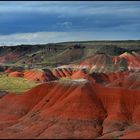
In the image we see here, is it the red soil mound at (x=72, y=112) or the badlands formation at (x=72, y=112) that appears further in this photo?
the red soil mound at (x=72, y=112)

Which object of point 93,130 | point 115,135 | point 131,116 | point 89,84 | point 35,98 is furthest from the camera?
point 35,98

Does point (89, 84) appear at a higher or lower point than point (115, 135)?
higher

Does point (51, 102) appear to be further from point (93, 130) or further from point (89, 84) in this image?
point (93, 130)

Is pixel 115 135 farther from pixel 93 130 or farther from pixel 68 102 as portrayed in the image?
pixel 68 102

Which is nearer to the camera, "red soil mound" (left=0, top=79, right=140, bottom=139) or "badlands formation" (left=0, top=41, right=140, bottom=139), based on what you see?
"badlands formation" (left=0, top=41, right=140, bottom=139)

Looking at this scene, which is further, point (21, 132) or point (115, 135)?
point (21, 132)

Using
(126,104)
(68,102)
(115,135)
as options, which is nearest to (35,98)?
(68,102)

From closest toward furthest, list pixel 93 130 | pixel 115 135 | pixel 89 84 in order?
pixel 115 135, pixel 93 130, pixel 89 84
